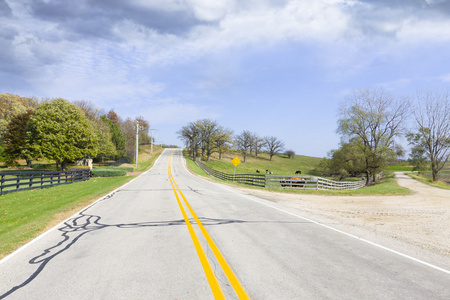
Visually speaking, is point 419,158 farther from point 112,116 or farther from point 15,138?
point 112,116

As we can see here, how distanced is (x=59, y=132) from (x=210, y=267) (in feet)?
138

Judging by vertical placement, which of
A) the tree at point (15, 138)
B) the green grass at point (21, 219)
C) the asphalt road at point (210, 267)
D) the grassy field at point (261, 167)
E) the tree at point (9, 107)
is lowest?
the grassy field at point (261, 167)

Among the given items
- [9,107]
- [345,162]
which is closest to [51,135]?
[9,107]

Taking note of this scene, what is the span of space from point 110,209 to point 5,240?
14.3 feet

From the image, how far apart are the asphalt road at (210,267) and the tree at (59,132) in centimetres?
3654

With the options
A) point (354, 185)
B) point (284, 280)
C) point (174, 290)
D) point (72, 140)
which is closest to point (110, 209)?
point (174, 290)

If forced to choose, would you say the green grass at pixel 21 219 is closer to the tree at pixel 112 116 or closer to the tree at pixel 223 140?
the tree at pixel 223 140

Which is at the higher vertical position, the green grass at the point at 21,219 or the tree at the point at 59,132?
the tree at the point at 59,132

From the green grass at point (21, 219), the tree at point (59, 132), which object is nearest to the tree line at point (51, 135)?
the tree at point (59, 132)

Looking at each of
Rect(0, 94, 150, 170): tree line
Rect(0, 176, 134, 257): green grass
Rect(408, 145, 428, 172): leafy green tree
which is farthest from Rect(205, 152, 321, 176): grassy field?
Rect(0, 176, 134, 257): green grass

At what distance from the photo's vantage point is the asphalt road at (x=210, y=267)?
136 inches

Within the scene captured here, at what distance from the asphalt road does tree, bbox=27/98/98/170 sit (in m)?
36.5

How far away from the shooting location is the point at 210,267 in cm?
421

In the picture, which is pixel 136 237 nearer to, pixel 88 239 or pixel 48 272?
pixel 88 239
